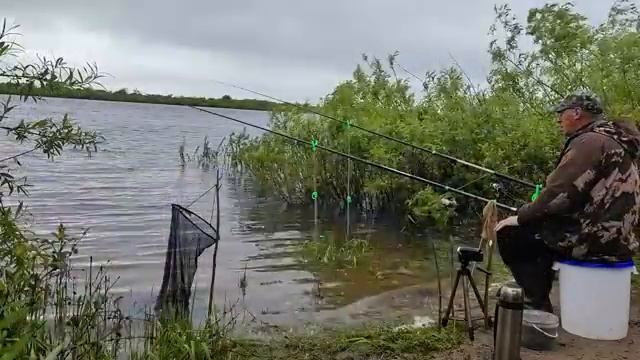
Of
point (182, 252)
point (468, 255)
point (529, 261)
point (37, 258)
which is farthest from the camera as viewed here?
point (182, 252)

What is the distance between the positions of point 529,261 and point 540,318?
1.79ft

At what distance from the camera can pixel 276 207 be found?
13625 millimetres

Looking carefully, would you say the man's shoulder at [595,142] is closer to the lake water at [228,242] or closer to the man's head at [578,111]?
the man's head at [578,111]

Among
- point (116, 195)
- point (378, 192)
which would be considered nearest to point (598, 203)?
point (378, 192)

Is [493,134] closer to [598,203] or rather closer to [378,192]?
[378,192]

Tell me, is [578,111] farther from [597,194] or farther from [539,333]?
[539,333]

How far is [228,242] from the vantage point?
10.4 meters

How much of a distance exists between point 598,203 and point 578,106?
2.24ft

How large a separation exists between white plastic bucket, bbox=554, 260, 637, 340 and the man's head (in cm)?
93

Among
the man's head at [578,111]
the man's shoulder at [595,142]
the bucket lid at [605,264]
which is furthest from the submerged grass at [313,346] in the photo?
the man's head at [578,111]

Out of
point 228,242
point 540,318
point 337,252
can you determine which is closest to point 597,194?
point 540,318

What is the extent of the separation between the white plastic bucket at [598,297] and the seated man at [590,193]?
0.07 m

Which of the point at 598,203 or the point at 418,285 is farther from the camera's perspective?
the point at 418,285

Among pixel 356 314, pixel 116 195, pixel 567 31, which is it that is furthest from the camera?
pixel 116 195
